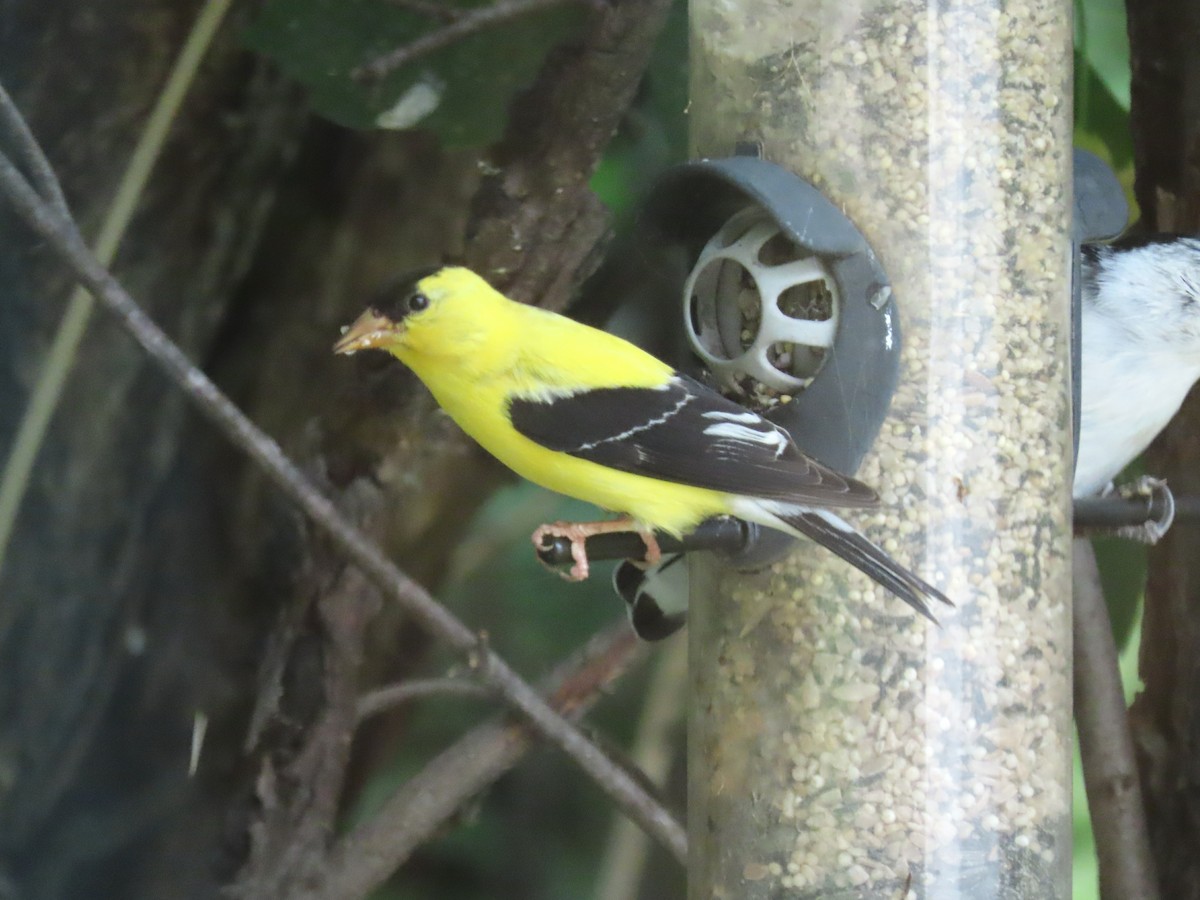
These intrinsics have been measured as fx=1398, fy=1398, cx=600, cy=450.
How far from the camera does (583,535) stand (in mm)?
2020

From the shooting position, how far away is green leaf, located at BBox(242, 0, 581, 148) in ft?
7.80

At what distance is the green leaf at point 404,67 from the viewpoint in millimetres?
2377

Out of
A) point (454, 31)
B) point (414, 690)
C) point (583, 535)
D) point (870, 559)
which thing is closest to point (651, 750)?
point (414, 690)

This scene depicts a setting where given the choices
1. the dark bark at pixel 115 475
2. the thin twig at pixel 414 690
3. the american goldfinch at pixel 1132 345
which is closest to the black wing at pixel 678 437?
the thin twig at pixel 414 690

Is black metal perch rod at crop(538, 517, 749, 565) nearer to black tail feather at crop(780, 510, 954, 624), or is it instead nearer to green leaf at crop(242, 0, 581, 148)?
black tail feather at crop(780, 510, 954, 624)

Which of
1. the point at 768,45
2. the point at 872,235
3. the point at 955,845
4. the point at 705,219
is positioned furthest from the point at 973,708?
the point at 768,45

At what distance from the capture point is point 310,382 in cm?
283

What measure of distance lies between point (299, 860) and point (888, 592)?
1.17 metres

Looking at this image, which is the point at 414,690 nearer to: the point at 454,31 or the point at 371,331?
the point at 371,331

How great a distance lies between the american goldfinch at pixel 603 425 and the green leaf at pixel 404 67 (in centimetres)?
40

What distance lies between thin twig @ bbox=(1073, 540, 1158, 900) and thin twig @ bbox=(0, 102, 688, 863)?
0.71 metres

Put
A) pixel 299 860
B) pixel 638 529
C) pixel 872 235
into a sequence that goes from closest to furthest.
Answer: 1. pixel 872 235
2. pixel 638 529
3. pixel 299 860

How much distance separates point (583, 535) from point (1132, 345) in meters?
1.16

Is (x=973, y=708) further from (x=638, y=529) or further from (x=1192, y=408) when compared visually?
(x=1192, y=408)
